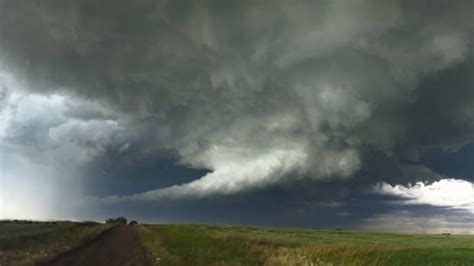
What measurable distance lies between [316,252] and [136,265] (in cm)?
1059

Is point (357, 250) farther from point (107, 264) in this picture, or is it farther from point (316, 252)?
point (107, 264)

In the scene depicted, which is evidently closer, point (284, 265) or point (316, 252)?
point (284, 265)

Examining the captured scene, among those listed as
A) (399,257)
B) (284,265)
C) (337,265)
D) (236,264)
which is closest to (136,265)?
(236,264)

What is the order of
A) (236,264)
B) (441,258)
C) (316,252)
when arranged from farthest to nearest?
1. (441,258)
2. (316,252)
3. (236,264)

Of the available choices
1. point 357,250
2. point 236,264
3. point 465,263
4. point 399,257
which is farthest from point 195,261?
point 465,263

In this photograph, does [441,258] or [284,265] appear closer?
[284,265]

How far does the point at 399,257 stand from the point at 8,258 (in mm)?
23711

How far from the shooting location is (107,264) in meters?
26.8

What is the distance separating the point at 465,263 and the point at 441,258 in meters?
2.71

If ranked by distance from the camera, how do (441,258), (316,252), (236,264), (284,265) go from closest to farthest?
1. (284,265)
2. (236,264)
3. (316,252)
4. (441,258)

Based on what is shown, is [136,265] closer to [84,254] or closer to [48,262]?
[48,262]

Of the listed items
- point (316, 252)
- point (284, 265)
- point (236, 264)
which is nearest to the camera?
point (284, 265)

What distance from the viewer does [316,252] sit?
94.8ft

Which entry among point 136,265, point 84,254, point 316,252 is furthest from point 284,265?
point 84,254
